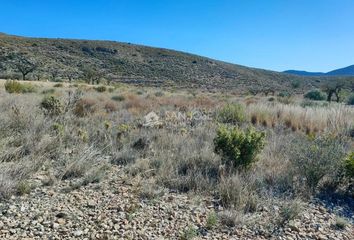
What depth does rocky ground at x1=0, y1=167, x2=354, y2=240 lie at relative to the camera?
348cm

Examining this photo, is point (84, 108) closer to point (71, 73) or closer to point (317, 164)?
point (317, 164)

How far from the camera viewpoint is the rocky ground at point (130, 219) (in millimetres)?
3482

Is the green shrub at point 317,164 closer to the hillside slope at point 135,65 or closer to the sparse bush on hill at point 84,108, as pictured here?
the sparse bush on hill at point 84,108

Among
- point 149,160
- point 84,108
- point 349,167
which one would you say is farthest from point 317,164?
point 84,108

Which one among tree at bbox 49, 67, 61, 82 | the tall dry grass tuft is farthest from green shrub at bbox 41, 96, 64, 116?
tree at bbox 49, 67, 61, 82

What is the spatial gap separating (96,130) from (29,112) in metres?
1.81

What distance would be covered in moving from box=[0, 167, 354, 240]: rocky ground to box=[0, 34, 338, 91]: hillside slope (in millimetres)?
47369

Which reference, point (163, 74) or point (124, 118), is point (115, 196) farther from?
point (163, 74)

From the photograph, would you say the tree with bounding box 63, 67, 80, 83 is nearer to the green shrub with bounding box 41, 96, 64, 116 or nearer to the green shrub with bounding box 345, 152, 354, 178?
the green shrub with bounding box 41, 96, 64, 116

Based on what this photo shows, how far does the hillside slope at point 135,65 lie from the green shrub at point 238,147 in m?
46.7

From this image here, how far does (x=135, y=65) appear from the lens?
65.4 m

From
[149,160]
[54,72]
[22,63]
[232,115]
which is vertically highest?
[22,63]

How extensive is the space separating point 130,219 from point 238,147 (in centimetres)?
262

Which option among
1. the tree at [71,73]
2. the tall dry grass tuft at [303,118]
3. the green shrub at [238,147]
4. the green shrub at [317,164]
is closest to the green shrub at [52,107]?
the green shrub at [238,147]
